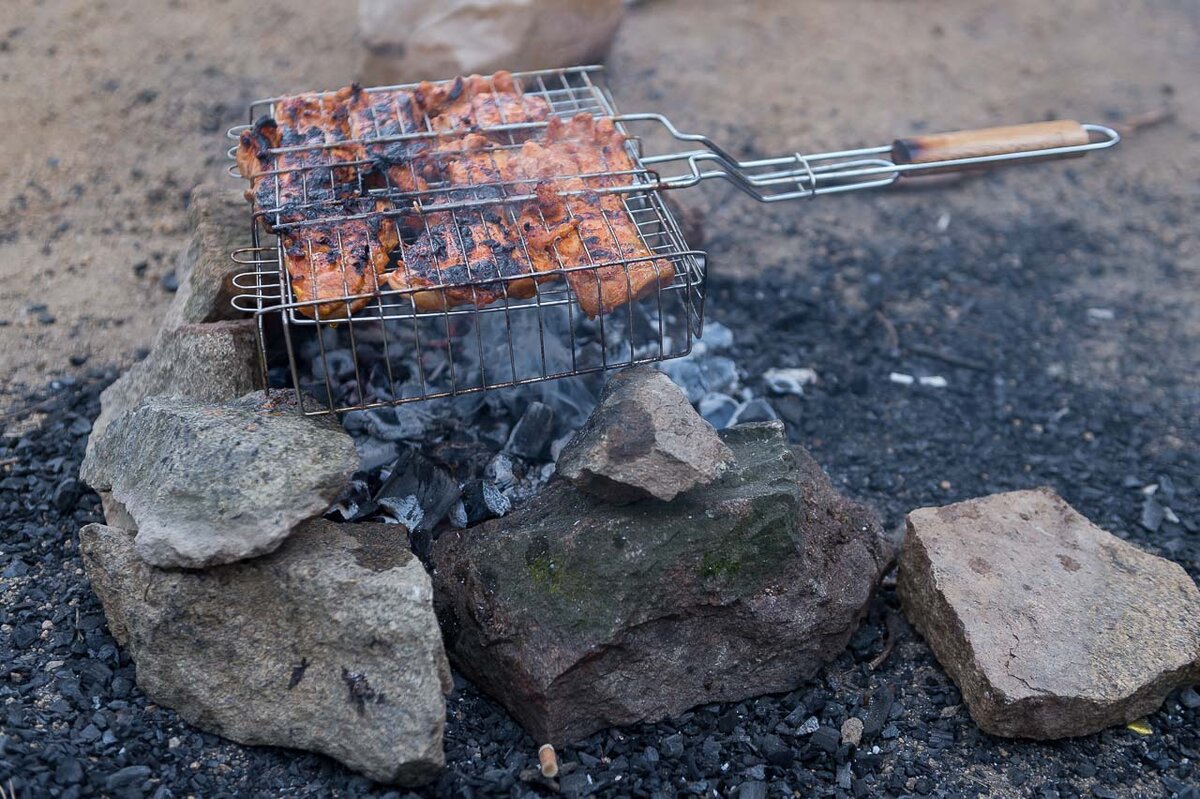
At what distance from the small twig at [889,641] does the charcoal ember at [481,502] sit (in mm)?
1374

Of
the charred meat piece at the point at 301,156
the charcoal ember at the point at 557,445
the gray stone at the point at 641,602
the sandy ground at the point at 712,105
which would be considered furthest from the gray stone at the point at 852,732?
the sandy ground at the point at 712,105

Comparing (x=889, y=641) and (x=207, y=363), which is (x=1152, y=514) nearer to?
(x=889, y=641)

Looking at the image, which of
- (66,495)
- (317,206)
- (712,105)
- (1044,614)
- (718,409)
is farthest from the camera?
(712,105)

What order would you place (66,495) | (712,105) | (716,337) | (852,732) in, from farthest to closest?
1. (712,105)
2. (716,337)
3. (66,495)
4. (852,732)

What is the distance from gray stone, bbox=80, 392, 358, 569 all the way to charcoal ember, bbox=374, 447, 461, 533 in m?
0.41

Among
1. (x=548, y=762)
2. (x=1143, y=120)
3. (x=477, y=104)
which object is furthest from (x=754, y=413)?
Result: (x=1143, y=120)

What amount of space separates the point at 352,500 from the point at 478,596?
72cm

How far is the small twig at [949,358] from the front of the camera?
4898mm

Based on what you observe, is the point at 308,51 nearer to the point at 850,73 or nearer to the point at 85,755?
the point at 850,73

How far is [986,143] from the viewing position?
3.88 m

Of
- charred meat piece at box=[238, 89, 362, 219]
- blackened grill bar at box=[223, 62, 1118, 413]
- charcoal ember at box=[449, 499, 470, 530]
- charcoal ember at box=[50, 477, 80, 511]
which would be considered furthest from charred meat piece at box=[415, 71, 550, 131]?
charcoal ember at box=[50, 477, 80, 511]

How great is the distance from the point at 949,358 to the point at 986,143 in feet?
4.34

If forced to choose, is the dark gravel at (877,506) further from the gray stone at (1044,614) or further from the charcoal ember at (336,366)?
the charcoal ember at (336,366)

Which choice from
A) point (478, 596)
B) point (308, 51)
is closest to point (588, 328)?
point (478, 596)
